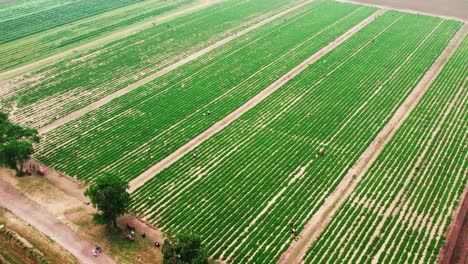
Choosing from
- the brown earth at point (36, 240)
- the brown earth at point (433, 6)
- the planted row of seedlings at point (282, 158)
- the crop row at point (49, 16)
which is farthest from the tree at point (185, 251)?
the brown earth at point (433, 6)

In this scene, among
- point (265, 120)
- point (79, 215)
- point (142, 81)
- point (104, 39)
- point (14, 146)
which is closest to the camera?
point (79, 215)

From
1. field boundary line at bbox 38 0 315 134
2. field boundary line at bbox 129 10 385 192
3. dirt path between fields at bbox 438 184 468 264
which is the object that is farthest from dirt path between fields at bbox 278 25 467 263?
field boundary line at bbox 38 0 315 134

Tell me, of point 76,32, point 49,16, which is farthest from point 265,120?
point 49,16

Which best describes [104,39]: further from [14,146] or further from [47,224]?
[47,224]

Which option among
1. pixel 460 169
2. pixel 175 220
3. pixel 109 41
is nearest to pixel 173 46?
pixel 109 41

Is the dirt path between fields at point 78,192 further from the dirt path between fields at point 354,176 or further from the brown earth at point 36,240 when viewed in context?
the dirt path between fields at point 354,176

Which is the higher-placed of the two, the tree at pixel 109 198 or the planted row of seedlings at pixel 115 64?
the planted row of seedlings at pixel 115 64

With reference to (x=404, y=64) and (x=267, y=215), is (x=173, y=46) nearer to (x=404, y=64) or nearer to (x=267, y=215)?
(x=404, y=64)
